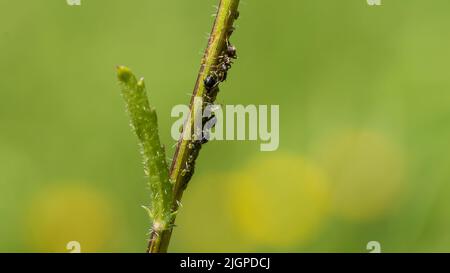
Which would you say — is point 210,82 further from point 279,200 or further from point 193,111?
point 279,200

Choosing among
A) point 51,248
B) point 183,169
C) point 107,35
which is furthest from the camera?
point 107,35

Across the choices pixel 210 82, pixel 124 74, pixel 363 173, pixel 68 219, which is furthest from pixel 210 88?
pixel 68 219

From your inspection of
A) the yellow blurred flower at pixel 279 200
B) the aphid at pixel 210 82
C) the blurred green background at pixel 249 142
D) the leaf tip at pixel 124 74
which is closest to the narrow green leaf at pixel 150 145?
the leaf tip at pixel 124 74

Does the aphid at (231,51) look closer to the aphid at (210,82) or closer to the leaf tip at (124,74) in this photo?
the aphid at (210,82)

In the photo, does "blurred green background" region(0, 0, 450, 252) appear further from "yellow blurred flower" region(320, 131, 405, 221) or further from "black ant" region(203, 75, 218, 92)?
"black ant" region(203, 75, 218, 92)

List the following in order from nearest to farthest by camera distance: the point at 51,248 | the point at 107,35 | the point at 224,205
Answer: the point at 51,248, the point at 224,205, the point at 107,35

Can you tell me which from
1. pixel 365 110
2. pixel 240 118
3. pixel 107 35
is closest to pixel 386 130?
pixel 365 110

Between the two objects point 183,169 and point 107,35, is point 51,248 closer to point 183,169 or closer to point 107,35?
point 107,35
